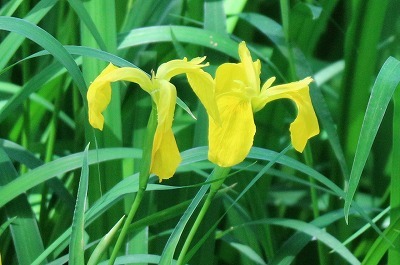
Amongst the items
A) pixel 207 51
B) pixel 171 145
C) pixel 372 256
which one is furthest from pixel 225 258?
pixel 171 145

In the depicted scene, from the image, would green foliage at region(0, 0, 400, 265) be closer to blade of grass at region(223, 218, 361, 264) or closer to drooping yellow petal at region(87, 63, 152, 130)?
blade of grass at region(223, 218, 361, 264)

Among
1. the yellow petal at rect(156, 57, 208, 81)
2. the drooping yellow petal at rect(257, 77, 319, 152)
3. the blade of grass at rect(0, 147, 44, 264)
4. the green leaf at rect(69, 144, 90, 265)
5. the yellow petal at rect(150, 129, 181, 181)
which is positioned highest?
the yellow petal at rect(156, 57, 208, 81)

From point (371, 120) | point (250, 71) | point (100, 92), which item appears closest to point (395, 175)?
point (371, 120)

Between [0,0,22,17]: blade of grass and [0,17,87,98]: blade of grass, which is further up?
[0,0,22,17]: blade of grass

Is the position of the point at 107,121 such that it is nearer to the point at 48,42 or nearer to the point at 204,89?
the point at 48,42

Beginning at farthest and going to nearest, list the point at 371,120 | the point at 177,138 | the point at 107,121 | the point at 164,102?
the point at 177,138 < the point at 107,121 < the point at 371,120 < the point at 164,102

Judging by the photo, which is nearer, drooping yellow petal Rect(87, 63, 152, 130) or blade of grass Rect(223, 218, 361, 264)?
drooping yellow petal Rect(87, 63, 152, 130)

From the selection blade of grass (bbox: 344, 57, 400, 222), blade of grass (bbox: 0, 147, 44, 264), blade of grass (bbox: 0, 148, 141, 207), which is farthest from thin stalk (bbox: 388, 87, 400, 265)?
blade of grass (bbox: 0, 147, 44, 264)

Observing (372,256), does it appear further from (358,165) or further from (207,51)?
(207,51)
